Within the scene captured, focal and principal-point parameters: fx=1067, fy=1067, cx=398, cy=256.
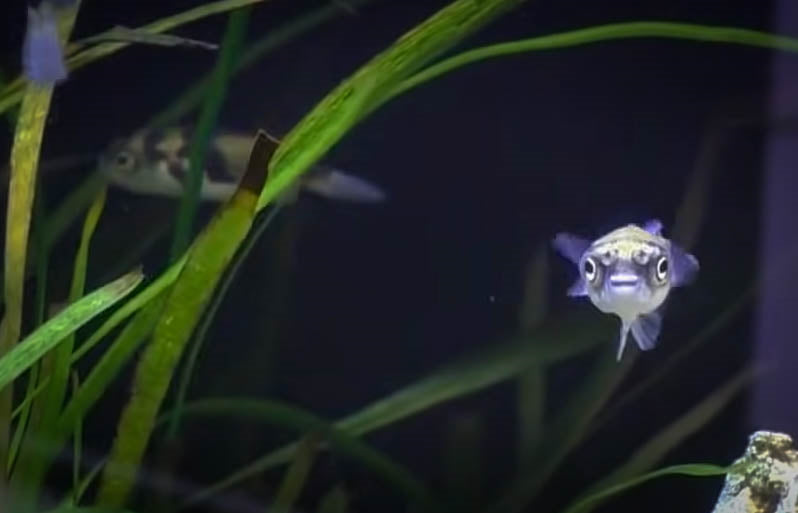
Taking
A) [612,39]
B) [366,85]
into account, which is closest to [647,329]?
[612,39]

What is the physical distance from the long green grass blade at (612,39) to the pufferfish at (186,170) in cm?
15

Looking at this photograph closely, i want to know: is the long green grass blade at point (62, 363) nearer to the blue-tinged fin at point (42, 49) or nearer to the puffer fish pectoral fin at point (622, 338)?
the blue-tinged fin at point (42, 49)

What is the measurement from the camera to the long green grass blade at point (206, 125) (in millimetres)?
1537

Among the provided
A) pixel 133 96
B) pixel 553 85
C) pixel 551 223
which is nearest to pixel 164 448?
pixel 133 96

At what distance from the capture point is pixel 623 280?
4.52ft

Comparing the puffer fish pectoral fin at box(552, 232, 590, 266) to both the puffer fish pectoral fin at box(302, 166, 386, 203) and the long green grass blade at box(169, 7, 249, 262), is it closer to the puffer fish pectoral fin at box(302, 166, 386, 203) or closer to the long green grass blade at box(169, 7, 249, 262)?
the puffer fish pectoral fin at box(302, 166, 386, 203)

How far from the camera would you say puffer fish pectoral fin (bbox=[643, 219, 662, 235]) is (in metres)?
1.50

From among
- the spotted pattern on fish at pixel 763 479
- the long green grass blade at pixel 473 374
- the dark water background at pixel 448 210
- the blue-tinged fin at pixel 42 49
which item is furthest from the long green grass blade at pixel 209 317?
the spotted pattern on fish at pixel 763 479

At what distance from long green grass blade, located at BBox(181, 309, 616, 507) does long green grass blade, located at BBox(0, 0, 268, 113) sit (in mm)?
622

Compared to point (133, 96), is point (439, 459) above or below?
below

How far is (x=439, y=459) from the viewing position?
1.62m

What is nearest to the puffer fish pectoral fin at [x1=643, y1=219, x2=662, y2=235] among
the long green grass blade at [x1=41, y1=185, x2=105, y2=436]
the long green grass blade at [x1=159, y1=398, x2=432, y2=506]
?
the long green grass blade at [x1=159, y1=398, x2=432, y2=506]

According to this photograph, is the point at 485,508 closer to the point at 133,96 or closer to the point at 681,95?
the point at 681,95

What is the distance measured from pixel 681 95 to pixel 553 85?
0.59 feet
